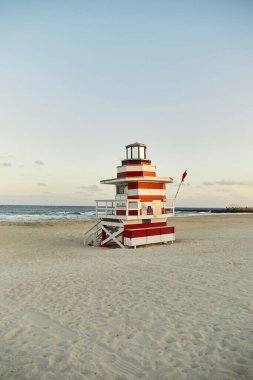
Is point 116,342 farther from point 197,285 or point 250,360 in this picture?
point 197,285

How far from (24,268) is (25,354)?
7311mm

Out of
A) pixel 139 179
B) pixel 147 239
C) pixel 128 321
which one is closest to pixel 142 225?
pixel 147 239

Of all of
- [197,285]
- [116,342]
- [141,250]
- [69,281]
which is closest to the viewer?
[116,342]

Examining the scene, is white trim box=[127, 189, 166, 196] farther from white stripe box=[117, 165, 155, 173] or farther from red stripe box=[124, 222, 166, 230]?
red stripe box=[124, 222, 166, 230]

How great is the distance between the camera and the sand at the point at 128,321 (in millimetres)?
4634

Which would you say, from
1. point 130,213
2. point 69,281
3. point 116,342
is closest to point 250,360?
point 116,342

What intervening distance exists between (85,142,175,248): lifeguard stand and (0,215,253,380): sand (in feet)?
15.5

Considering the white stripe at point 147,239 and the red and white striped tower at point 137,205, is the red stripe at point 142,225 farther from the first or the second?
the white stripe at point 147,239

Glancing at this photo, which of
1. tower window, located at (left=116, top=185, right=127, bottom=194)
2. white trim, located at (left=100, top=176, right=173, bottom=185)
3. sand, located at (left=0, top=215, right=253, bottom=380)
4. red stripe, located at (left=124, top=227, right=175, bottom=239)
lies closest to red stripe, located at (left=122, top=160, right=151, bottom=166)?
white trim, located at (left=100, top=176, right=173, bottom=185)

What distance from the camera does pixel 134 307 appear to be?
7.13 metres

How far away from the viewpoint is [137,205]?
17297 mm

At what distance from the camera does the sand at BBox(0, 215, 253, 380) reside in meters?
4.63

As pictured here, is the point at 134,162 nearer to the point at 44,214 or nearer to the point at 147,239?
the point at 147,239

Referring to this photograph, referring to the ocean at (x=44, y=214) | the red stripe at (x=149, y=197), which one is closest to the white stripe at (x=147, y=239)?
the red stripe at (x=149, y=197)
